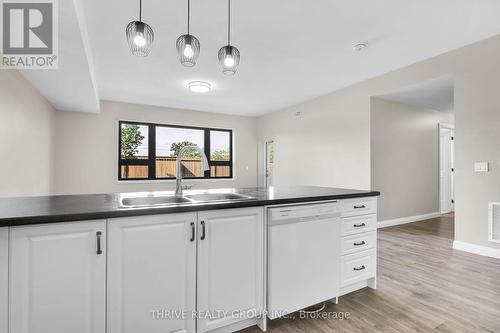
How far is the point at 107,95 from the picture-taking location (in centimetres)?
544

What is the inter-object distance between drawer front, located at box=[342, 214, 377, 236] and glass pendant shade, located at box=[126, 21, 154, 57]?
193 cm

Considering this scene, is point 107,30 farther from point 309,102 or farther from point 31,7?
point 309,102

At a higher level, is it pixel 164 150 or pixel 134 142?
pixel 134 142

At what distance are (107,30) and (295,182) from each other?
4827 millimetres

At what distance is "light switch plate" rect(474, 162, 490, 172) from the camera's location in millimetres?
3140

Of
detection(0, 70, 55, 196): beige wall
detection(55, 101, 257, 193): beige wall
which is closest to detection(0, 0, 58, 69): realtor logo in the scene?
detection(0, 70, 55, 196): beige wall

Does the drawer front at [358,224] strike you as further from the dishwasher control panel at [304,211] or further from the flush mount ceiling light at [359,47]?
the flush mount ceiling light at [359,47]

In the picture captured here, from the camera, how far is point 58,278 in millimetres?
1198

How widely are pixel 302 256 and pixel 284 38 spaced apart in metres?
2.56

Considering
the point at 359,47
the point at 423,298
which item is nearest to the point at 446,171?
the point at 359,47

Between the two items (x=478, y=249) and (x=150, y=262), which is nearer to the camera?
(x=150, y=262)

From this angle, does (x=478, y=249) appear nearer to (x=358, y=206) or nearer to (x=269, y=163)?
(x=358, y=206)

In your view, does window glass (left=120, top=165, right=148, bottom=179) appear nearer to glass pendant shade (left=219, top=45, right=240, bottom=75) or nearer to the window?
the window

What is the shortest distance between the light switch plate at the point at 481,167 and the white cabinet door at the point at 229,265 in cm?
321
